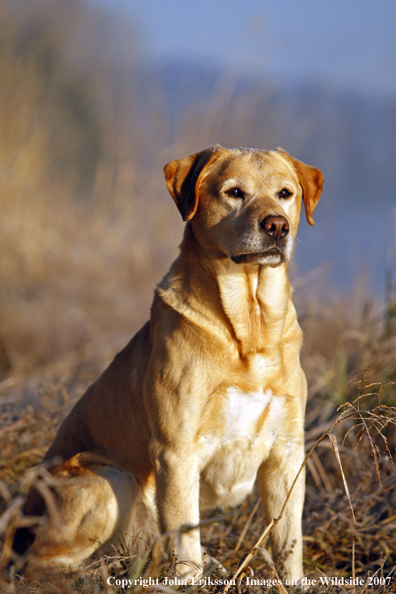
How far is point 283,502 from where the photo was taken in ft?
7.23

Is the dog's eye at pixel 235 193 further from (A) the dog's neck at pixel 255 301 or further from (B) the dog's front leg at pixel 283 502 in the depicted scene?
(B) the dog's front leg at pixel 283 502

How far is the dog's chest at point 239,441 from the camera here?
2.02 m

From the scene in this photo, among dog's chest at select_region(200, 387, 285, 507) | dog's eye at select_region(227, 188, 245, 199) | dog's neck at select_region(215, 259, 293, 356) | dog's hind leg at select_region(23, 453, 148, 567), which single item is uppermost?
dog's eye at select_region(227, 188, 245, 199)

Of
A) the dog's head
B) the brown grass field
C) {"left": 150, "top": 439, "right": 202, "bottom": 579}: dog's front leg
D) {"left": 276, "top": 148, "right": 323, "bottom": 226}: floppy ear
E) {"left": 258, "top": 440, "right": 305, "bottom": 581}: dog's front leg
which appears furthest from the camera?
the brown grass field

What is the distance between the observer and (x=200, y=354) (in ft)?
6.64

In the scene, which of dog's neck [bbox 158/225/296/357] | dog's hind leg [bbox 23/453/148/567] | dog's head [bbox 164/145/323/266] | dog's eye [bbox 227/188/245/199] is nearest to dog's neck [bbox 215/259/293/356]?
dog's neck [bbox 158/225/296/357]

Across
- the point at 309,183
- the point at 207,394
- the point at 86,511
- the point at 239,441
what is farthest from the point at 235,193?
the point at 86,511

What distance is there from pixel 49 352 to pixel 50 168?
3.40m

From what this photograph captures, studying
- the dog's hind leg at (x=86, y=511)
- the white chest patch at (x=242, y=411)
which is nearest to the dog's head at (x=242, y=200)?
the white chest patch at (x=242, y=411)

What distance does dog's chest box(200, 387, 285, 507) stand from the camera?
6.63 feet

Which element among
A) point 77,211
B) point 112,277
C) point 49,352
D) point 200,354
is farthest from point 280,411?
point 77,211

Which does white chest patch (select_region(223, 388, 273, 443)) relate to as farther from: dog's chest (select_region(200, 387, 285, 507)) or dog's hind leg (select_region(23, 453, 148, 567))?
dog's hind leg (select_region(23, 453, 148, 567))

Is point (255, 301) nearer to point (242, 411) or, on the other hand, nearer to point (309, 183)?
point (242, 411)

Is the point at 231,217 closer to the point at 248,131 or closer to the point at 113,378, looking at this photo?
the point at 113,378
